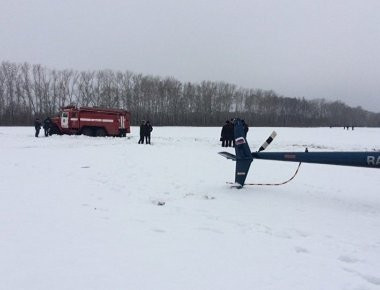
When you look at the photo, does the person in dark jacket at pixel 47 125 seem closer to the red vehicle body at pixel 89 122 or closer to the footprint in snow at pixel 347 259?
the red vehicle body at pixel 89 122

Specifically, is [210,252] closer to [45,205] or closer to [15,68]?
[45,205]

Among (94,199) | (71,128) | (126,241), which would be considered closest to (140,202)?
(94,199)

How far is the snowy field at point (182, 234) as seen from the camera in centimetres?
372

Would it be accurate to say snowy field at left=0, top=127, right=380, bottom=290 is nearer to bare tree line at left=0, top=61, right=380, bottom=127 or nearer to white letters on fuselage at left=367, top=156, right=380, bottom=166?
white letters on fuselage at left=367, top=156, right=380, bottom=166

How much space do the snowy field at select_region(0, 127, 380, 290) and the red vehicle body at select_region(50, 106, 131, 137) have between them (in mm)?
17893

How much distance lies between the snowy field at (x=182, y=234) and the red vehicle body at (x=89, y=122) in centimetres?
1789

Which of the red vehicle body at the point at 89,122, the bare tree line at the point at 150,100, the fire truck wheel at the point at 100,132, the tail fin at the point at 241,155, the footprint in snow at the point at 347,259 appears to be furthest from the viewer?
the bare tree line at the point at 150,100

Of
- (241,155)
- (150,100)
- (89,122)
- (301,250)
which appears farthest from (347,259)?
(150,100)

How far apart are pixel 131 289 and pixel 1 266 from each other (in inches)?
59.4

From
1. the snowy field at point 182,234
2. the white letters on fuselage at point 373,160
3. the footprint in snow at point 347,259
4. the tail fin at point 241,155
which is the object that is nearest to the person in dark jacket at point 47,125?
the snowy field at point 182,234

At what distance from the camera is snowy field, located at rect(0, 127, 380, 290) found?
3.72 m

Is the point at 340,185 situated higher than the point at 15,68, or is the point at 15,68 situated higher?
the point at 15,68

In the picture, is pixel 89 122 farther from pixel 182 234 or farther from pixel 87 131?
pixel 182 234

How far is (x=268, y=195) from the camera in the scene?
8258 mm
